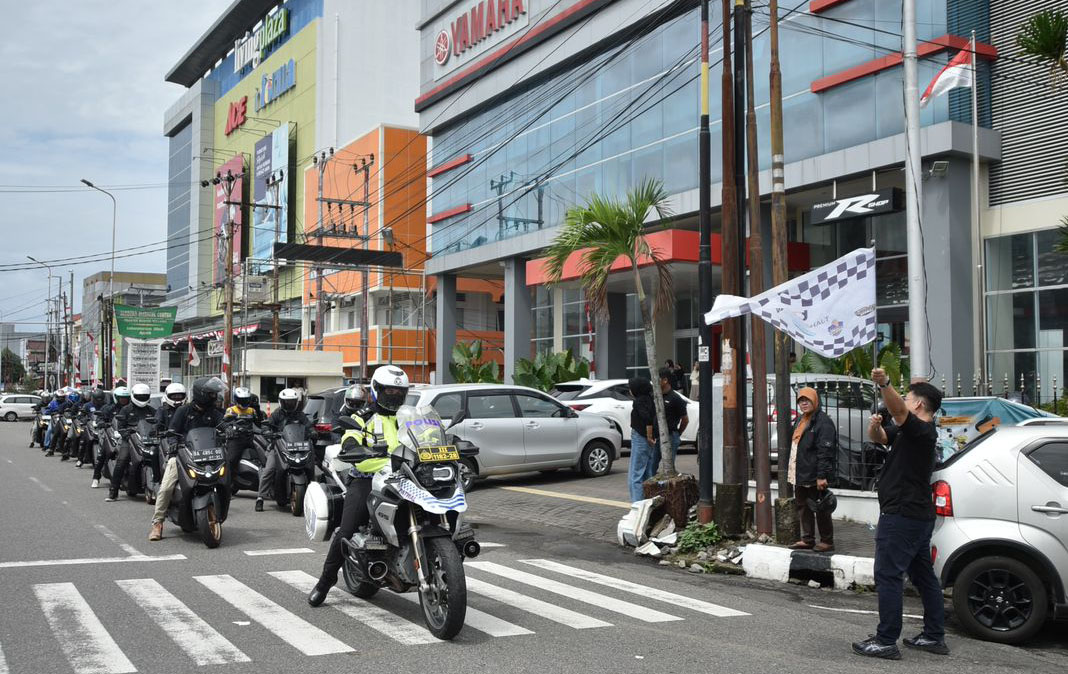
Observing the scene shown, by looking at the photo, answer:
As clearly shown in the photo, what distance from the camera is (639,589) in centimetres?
859

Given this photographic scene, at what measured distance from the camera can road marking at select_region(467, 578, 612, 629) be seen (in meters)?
7.05

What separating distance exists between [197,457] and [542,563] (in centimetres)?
385

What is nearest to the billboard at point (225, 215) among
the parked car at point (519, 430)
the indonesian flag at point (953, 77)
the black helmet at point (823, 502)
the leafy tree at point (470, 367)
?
the leafy tree at point (470, 367)

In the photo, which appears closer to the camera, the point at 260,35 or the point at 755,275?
the point at 755,275

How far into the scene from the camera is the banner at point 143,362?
150 feet

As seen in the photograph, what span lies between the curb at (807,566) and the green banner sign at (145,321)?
4264 cm

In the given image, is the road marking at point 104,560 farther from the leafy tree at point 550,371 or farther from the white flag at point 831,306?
the leafy tree at point 550,371

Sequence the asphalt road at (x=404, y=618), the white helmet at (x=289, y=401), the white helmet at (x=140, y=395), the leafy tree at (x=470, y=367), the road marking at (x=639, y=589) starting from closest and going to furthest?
the asphalt road at (x=404, y=618)
the road marking at (x=639, y=589)
the white helmet at (x=289, y=401)
the white helmet at (x=140, y=395)
the leafy tree at (x=470, y=367)

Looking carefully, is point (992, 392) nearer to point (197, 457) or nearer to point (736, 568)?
point (736, 568)

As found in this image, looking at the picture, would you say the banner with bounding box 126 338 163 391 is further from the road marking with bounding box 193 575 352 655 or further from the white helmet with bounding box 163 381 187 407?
the road marking with bounding box 193 575 352 655

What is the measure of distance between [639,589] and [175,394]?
257 inches

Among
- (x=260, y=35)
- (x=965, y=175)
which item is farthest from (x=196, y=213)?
(x=965, y=175)

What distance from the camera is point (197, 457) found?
10.6 m

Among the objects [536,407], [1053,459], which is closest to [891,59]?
[536,407]
